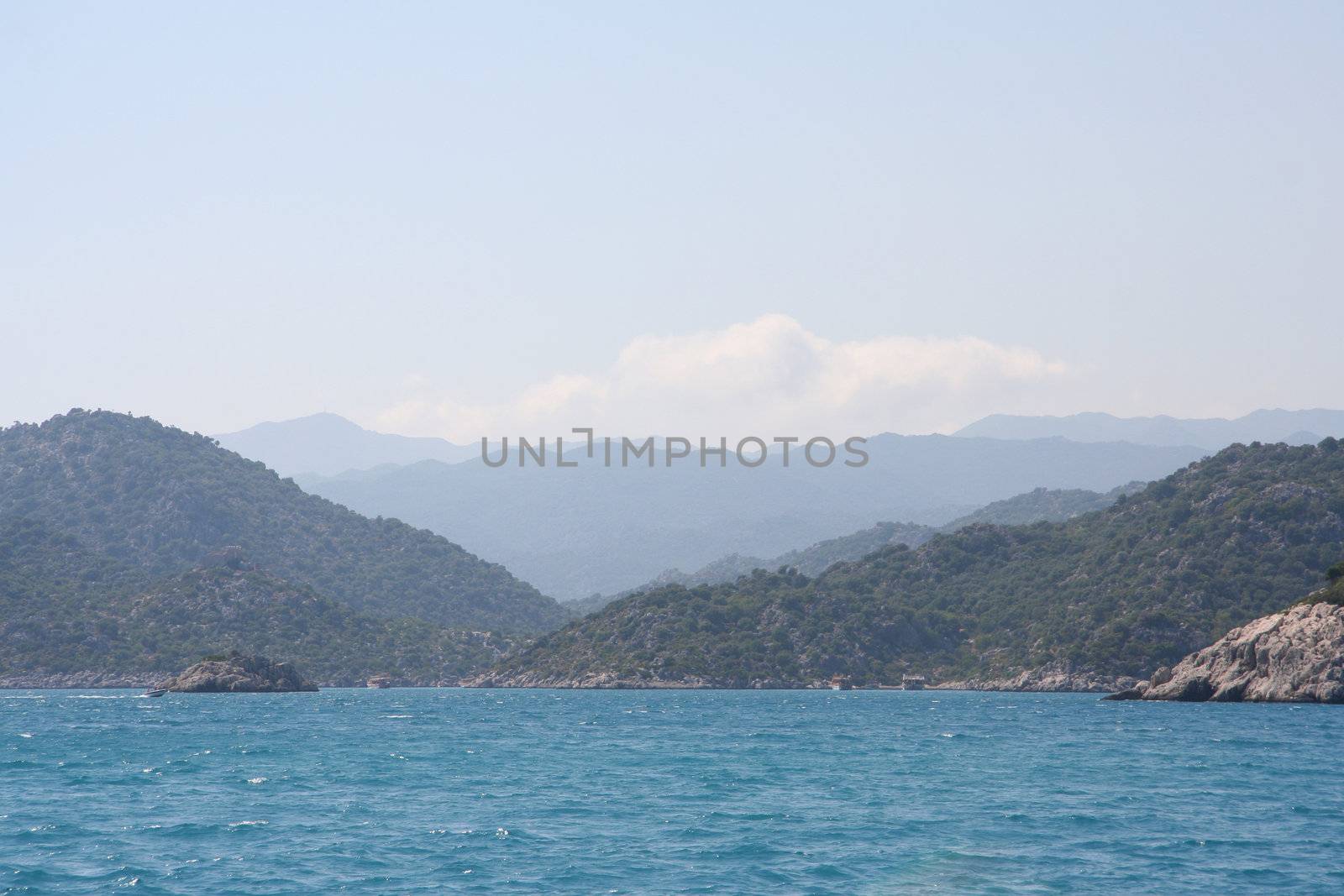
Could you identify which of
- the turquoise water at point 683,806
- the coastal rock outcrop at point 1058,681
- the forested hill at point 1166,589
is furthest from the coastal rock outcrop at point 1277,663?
the forested hill at point 1166,589

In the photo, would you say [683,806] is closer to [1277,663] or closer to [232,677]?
[1277,663]

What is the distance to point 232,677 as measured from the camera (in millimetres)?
169750

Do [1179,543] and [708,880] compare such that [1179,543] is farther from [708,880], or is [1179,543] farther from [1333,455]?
[708,880]

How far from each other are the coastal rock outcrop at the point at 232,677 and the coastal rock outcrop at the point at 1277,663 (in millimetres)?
110420

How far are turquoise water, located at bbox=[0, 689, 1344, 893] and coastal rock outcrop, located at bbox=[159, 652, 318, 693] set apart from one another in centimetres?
6383

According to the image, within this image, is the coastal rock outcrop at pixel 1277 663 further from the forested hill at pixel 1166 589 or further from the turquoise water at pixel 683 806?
the forested hill at pixel 1166 589

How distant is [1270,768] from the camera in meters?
67.3

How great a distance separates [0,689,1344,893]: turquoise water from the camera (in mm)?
41250

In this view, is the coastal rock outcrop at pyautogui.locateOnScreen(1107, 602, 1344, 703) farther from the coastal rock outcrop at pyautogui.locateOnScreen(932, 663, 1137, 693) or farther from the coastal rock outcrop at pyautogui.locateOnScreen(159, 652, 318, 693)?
the coastal rock outcrop at pyautogui.locateOnScreen(159, 652, 318, 693)

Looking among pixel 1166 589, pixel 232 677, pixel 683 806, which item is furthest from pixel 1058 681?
pixel 683 806

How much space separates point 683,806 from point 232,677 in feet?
419

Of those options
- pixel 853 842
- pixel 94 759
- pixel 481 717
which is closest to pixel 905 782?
pixel 853 842

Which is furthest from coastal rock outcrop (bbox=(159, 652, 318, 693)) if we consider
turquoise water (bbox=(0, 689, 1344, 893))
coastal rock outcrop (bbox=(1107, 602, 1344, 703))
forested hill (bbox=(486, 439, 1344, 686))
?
coastal rock outcrop (bbox=(1107, 602, 1344, 703))

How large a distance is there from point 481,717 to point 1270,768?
235 feet
